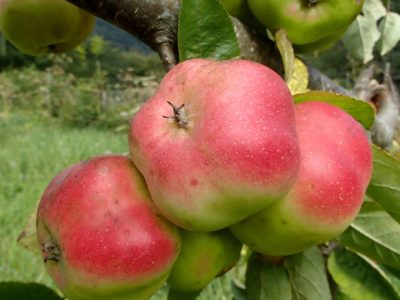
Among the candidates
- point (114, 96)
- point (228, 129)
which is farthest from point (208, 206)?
point (114, 96)

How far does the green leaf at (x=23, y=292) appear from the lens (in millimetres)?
615

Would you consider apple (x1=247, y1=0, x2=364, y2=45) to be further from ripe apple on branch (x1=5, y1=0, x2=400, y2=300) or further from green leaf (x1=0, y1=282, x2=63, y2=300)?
green leaf (x1=0, y1=282, x2=63, y2=300)

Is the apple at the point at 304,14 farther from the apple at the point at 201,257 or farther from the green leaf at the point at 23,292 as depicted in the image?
the green leaf at the point at 23,292

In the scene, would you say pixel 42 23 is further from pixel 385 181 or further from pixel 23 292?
pixel 385 181

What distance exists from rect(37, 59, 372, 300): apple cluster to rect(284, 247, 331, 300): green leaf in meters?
0.11

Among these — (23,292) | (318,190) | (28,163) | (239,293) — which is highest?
(318,190)

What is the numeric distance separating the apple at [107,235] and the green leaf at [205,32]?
0.38 ft

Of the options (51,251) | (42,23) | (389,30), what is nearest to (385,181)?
(51,251)

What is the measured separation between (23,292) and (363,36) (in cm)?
70

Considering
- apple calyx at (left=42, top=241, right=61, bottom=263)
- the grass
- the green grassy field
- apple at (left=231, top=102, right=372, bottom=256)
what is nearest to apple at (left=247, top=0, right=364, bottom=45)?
apple at (left=231, top=102, right=372, bottom=256)

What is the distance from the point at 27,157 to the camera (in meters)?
4.48

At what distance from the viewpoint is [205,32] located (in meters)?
0.51

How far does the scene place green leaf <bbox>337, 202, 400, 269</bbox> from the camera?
561 mm

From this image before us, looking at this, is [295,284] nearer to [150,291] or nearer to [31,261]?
[150,291]
